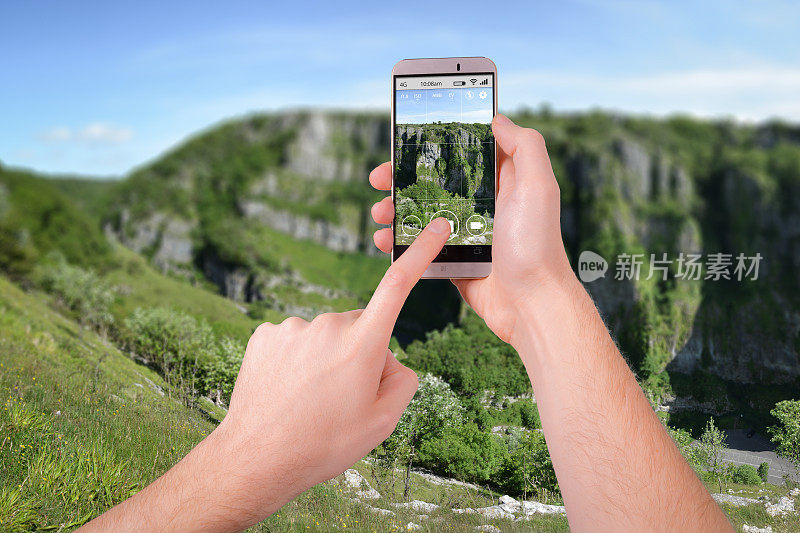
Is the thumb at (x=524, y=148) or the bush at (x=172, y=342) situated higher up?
the thumb at (x=524, y=148)

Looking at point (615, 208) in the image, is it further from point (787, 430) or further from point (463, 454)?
point (463, 454)

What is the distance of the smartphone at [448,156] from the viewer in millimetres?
2521

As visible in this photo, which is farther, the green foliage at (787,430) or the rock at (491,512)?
the green foliage at (787,430)

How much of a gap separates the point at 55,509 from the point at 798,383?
197 inches

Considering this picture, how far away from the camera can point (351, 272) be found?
4.41m

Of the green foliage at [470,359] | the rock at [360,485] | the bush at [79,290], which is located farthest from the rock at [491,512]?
the bush at [79,290]

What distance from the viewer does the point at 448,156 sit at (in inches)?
102

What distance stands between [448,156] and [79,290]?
405 centimetres

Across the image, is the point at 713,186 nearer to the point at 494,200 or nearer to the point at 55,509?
the point at 494,200

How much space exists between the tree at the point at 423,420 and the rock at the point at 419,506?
0.20 ft

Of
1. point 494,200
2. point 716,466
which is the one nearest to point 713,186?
point 716,466

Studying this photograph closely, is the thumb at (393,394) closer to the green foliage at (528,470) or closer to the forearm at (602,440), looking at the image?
the forearm at (602,440)

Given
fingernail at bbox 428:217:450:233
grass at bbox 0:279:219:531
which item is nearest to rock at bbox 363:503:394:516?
grass at bbox 0:279:219:531

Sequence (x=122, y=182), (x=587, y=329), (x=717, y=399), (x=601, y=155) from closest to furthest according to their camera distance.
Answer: (x=587, y=329) < (x=717, y=399) < (x=601, y=155) < (x=122, y=182)
